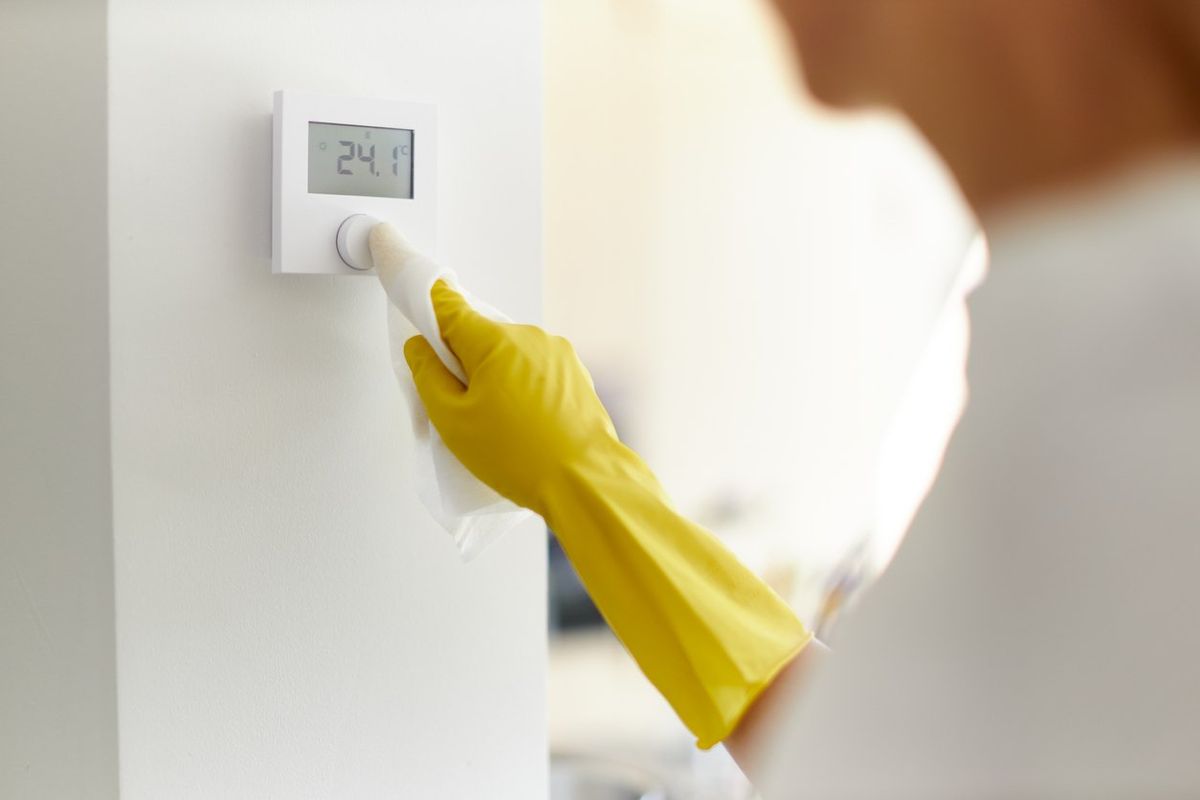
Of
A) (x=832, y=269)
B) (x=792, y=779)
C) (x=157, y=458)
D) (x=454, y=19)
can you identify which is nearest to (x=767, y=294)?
(x=832, y=269)

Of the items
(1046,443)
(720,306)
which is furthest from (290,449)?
(720,306)

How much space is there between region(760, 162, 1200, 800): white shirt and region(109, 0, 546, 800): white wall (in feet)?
1.37

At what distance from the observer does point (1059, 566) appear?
0.64 ft

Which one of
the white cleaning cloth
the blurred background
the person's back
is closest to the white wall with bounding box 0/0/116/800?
the white cleaning cloth

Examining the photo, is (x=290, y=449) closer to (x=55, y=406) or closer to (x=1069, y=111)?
(x=55, y=406)

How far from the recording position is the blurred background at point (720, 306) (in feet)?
4.07

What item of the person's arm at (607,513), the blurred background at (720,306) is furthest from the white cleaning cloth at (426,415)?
the blurred background at (720,306)

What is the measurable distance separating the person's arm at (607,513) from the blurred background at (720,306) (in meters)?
0.51

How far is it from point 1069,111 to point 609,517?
360 mm

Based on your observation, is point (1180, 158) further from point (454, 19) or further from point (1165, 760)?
point (454, 19)

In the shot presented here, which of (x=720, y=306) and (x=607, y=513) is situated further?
(x=720, y=306)

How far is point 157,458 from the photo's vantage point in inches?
21.0

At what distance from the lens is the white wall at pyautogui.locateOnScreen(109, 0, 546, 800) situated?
20.9 inches

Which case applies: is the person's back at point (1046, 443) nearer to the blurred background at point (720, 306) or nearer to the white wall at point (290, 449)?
the white wall at point (290, 449)
